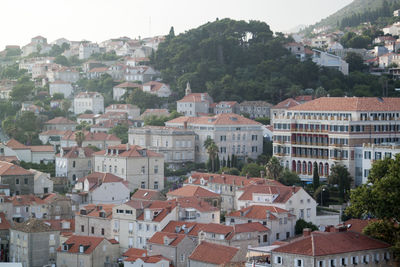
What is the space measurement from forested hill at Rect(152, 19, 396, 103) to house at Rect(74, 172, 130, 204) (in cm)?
4569

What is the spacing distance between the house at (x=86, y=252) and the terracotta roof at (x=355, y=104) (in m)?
33.9

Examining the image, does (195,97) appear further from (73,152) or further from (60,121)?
(73,152)

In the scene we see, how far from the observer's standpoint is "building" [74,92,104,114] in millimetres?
134000

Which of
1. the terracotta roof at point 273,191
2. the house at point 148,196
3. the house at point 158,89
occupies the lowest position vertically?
the house at point 148,196

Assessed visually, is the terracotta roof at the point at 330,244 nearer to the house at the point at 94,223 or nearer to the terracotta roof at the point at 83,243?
the terracotta roof at the point at 83,243

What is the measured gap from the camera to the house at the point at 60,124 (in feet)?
400

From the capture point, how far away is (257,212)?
2532 inches

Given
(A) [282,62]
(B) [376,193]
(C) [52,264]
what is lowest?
(C) [52,264]

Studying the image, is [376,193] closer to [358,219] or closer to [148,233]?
[358,219]

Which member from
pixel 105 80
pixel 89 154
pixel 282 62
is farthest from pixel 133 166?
pixel 105 80

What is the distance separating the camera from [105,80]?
144375mm

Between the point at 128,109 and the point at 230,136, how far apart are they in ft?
94.0

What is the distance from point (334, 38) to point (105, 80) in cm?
5721

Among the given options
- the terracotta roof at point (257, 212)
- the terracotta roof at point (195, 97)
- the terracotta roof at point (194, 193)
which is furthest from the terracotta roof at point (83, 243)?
the terracotta roof at point (195, 97)
